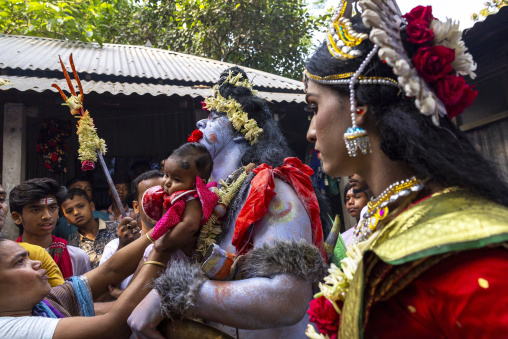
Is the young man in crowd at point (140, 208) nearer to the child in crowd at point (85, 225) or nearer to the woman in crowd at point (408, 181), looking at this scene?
the child in crowd at point (85, 225)

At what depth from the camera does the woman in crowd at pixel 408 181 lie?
3.20ft

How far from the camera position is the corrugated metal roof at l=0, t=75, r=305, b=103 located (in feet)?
18.3

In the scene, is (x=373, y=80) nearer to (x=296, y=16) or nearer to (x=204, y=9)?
(x=204, y=9)

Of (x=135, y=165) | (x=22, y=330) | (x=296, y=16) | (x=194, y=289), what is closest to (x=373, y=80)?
(x=194, y=289)

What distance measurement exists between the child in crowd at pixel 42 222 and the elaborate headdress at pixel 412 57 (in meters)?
3.23

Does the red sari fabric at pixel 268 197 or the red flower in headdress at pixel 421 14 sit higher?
the red flower in headdress at pixel 421 14

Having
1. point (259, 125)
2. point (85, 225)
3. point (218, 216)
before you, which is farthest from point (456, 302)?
point (85, 225)

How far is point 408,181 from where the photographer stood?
1335 mm

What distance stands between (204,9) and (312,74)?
40.4ft

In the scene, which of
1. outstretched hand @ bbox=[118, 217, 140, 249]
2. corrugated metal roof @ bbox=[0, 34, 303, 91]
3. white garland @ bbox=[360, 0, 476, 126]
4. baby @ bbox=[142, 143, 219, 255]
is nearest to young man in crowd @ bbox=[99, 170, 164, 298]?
outstretched hand @ bbox=[118, 217, 140, 249]

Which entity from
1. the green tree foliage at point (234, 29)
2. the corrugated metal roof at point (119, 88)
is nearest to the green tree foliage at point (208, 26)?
the green tree foliage at point (234, 29)

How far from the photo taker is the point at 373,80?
52.4 inches

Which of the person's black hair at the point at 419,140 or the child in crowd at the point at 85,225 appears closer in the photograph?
the person's black hair at the point at 419,140

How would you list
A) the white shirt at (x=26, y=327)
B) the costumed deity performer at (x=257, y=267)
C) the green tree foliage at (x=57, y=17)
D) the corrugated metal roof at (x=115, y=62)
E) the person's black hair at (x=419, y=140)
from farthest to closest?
the green tree foliage at (x=57, y=17) → the corrugated metal roof at (x=115, y=62) → the white shirt at (x=26, y=327) → the costumed deity performer at (x=257, y=267) → the person's black hair at (x=419, y=140)
